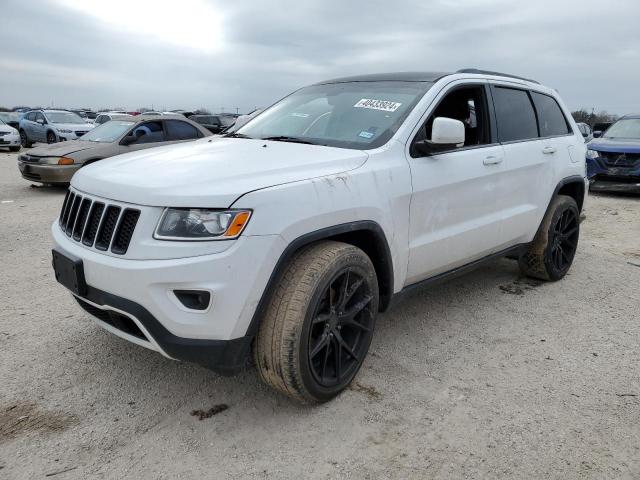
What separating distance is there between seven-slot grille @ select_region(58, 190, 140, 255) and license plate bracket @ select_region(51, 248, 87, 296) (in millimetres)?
107

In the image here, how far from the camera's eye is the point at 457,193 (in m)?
3.52

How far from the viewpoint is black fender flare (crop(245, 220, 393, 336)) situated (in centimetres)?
247

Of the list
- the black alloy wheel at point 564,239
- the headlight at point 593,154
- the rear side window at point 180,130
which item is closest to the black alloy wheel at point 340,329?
the black alloy wheel at point 564,239

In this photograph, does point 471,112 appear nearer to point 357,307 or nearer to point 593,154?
point 357,307

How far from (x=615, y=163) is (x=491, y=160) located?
8.37 m

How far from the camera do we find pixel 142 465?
7.82ft

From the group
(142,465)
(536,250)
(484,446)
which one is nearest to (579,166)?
(536,250)

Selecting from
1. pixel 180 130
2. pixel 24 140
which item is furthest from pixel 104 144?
pixel 24 140

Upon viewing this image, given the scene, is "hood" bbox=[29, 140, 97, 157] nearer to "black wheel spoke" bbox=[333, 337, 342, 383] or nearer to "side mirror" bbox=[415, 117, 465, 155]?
"side mirror" bbox=[415, 117, 465, 155]

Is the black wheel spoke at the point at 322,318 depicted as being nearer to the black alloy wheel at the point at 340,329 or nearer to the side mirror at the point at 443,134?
the black alloy wheel at the point at 340,329

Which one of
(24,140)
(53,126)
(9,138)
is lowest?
(24,140)

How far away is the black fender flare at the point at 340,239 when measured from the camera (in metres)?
2.47

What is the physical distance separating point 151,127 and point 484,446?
9.35 meters

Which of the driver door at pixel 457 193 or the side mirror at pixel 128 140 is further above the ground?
the driver door at pixel 457 193
